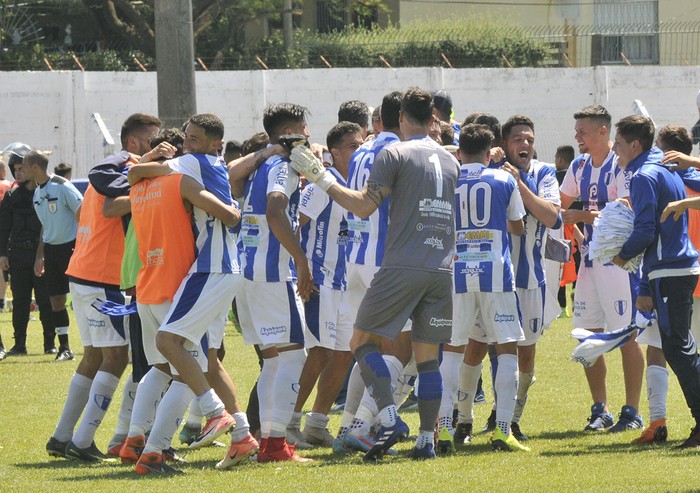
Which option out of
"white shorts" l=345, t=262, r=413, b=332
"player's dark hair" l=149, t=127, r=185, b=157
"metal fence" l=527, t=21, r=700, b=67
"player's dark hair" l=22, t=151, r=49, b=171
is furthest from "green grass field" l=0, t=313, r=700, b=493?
"metal fence" l=527, t=21, r=700, b=67

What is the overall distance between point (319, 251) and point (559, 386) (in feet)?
11.9

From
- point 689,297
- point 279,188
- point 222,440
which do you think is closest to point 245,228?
point 279,188

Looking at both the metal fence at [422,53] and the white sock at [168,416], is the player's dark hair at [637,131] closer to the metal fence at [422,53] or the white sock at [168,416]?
the white sock at [168,416]

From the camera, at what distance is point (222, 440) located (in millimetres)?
8781

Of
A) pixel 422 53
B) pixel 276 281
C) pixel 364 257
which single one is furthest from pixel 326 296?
pixel 422 53

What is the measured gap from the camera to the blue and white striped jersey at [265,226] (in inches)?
301

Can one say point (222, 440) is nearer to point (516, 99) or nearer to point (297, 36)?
point (516, 99)

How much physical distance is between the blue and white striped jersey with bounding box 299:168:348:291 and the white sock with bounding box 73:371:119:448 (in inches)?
64.4

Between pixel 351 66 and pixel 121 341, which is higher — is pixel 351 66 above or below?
above

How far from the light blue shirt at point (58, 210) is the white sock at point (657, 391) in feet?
25.4

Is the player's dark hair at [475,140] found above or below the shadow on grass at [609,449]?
above

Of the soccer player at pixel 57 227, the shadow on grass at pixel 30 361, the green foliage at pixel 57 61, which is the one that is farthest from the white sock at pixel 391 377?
the green foliage at pixel 57 61

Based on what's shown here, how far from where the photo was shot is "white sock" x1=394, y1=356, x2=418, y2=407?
28.8ft

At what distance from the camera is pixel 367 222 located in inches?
325
